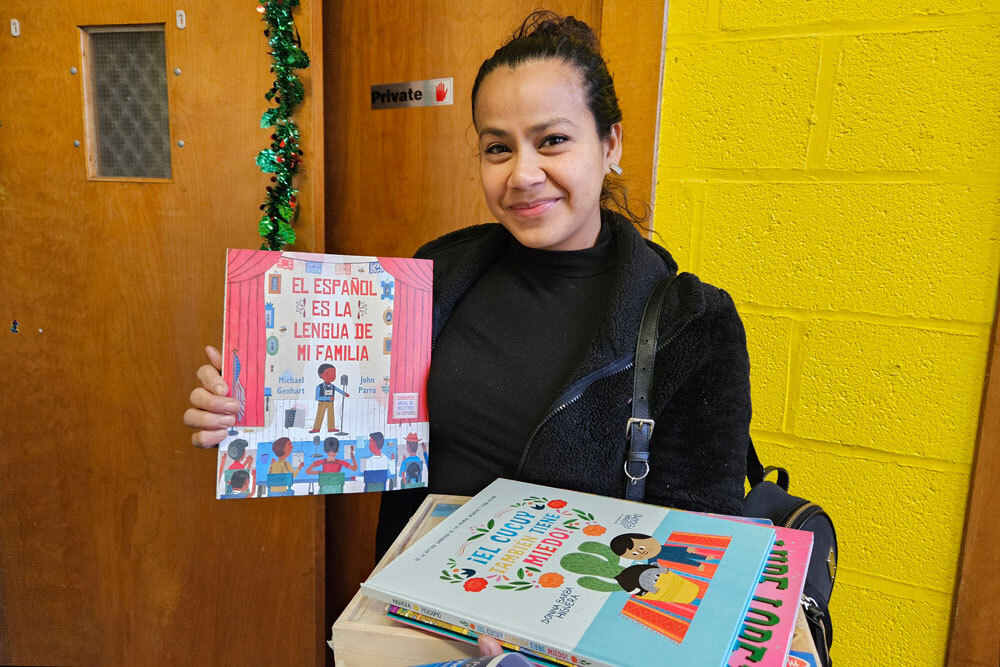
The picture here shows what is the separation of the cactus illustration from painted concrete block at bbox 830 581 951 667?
987 mm

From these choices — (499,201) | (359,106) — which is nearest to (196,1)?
(359,106)

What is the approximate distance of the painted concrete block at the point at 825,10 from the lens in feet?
3.45

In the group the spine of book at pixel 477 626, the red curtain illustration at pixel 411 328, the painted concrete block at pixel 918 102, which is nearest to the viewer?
the spine of book at pixel 477 626

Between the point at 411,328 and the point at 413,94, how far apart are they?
0.89 m

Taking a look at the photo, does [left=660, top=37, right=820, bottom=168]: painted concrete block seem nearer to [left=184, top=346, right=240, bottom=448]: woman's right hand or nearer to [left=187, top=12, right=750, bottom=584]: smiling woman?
[left=187, top=12, right=750, bottom=584]: smiling woman

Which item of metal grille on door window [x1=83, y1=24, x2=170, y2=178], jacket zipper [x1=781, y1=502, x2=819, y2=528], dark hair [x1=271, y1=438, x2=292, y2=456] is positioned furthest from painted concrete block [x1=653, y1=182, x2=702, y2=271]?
metal grille on door window [x1=83, y1=24, x2=170, y2=178]

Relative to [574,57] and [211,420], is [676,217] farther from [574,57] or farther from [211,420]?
[211,420]

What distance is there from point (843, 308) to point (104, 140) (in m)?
1.84

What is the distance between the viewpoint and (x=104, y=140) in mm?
1521

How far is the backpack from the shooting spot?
799 millimetres

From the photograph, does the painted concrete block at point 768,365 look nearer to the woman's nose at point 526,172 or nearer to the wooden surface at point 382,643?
the woman's nose at point 526,172

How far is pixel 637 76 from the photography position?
49.6 inches

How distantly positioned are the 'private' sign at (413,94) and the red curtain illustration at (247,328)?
0.86 meters

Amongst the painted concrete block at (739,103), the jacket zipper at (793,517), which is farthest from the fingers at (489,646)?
the painted concrete block at (739,103)
